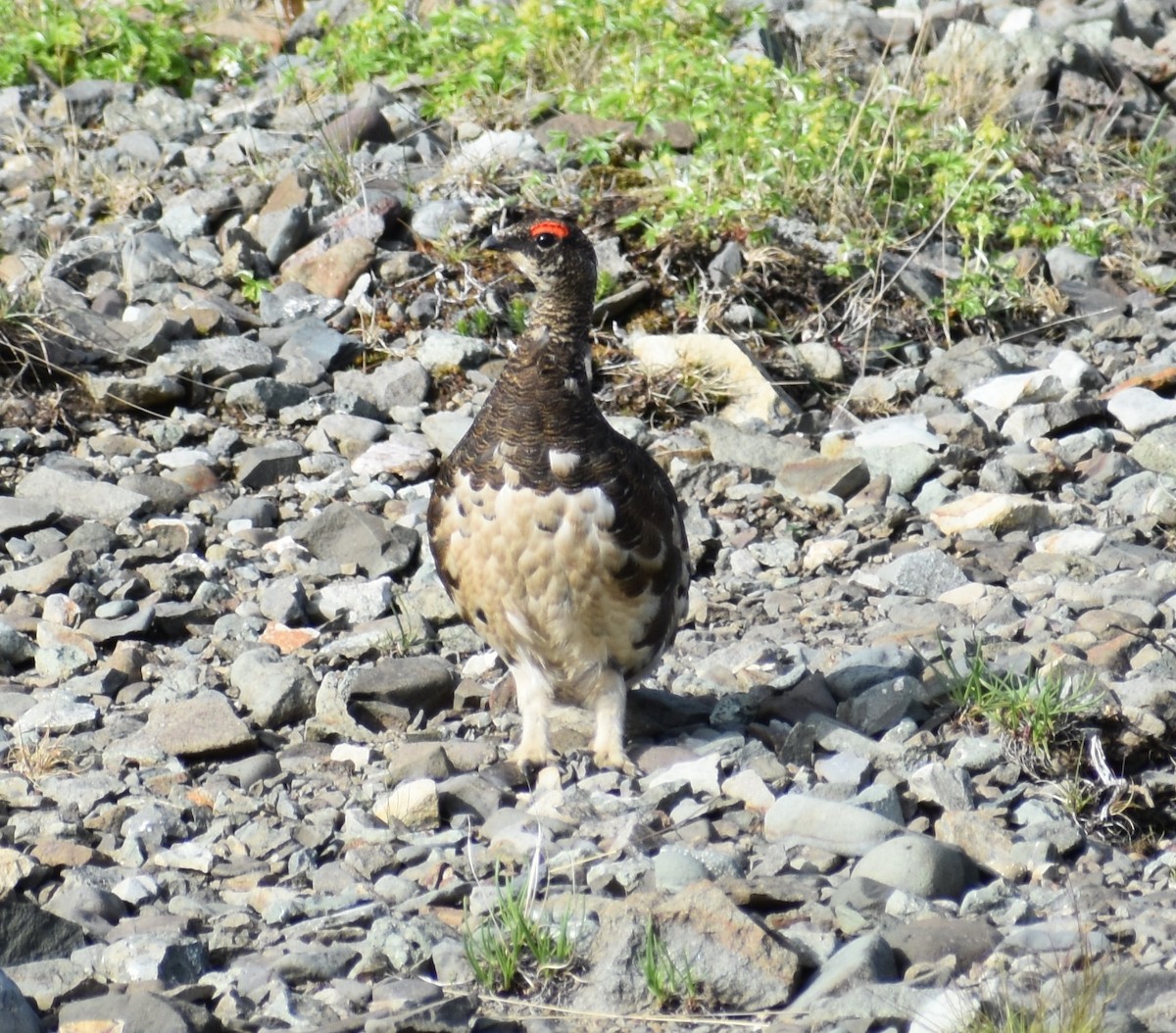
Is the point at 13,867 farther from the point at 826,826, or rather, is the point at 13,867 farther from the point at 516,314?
the point at 516,314

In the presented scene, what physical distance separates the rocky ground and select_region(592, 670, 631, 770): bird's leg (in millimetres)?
81

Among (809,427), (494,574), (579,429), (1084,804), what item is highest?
(579,429)

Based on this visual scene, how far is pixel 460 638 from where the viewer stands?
19.9 ft

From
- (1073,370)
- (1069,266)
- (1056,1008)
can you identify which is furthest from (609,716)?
(1069,266)

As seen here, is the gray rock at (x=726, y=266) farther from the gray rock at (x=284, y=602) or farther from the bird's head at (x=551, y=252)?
the bird's head at (x=551, y=252)

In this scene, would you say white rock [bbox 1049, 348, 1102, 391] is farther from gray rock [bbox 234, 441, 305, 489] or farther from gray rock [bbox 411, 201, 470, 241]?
gray rock [bbox 234, 441, 305, 489]

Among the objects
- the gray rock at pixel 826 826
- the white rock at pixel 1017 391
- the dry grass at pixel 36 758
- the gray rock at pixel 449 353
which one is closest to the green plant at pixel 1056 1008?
the gray rock at pixel 826 826

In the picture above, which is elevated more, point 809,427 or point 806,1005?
point 806,1005

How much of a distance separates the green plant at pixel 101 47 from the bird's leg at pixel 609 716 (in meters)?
6.17

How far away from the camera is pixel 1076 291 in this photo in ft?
28.7

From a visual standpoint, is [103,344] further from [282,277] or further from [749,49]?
[749,49]

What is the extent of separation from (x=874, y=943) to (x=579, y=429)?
6.13ft

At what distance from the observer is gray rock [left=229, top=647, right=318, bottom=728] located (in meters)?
5.37

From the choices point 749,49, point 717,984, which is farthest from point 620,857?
point 749,49
